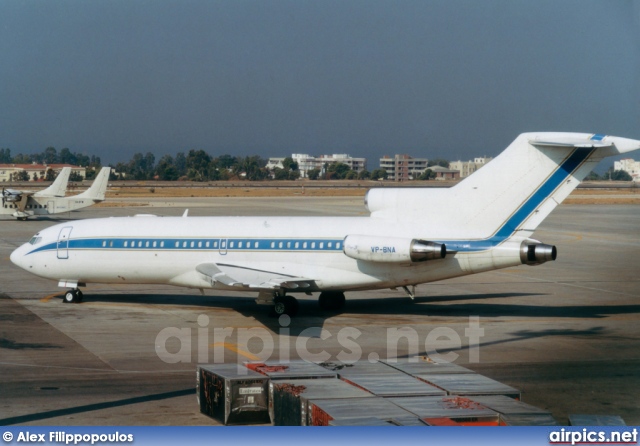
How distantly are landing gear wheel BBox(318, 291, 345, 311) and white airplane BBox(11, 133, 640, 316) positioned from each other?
0.11ft

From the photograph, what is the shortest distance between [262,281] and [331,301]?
3.96 metres

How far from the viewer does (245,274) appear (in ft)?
88.2

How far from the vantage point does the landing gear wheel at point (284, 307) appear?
26.9 m

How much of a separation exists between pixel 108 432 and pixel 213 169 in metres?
175

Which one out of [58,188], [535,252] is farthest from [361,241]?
[58,188]

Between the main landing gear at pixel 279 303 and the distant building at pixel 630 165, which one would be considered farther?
the distant building at pixel 630 165

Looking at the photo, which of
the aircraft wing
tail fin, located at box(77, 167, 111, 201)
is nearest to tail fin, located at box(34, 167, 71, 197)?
tail fin, located at box(77, 167, 111, 201)

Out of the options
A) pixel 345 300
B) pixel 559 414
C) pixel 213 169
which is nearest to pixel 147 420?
pixel 559 414

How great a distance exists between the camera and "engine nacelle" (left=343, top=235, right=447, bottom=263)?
25359 mm

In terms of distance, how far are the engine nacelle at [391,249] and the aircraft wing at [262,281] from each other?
176 centimetres

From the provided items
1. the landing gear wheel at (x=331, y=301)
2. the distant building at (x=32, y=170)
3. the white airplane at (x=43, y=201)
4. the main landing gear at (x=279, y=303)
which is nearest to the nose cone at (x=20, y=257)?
the main landing gear at (x=279, y=303)

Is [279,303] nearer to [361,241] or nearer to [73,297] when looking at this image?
[361,241]

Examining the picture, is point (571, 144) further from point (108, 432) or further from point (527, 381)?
point (108, 432)

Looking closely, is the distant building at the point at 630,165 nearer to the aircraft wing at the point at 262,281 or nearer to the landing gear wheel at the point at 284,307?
the aircraft wing at the point at 262,281
